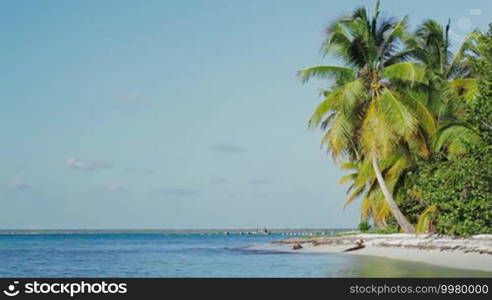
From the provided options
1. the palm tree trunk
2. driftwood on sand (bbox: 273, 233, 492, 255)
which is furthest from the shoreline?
the palm tree trunk

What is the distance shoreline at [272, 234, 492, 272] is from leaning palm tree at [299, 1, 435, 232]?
1.54 metres

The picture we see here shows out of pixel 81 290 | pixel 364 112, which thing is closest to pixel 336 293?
pixel 81 290

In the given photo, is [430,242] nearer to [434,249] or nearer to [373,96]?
[434,249]

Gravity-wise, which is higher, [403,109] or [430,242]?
[403,109]

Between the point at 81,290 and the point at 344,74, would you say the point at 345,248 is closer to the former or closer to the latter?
the point at 344,74

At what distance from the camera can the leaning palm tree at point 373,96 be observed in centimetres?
2523

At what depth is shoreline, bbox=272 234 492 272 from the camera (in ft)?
62.6

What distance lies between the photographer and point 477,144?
19.7 meters

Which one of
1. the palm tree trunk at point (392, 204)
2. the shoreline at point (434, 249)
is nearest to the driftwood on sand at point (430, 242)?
the shoreline at point (434, 249)

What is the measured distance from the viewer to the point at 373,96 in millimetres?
26469

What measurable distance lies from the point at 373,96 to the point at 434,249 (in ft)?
22.2

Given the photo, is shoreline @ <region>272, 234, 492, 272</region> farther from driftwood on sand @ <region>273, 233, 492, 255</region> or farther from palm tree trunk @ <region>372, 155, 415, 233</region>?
palm tree trunk @ <region>372, 155, 415, 233</region>

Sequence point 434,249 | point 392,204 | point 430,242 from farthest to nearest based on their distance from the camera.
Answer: point 392,204, point 430,242, point 434,249

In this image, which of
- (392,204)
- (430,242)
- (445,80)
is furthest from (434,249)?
(445,80)
